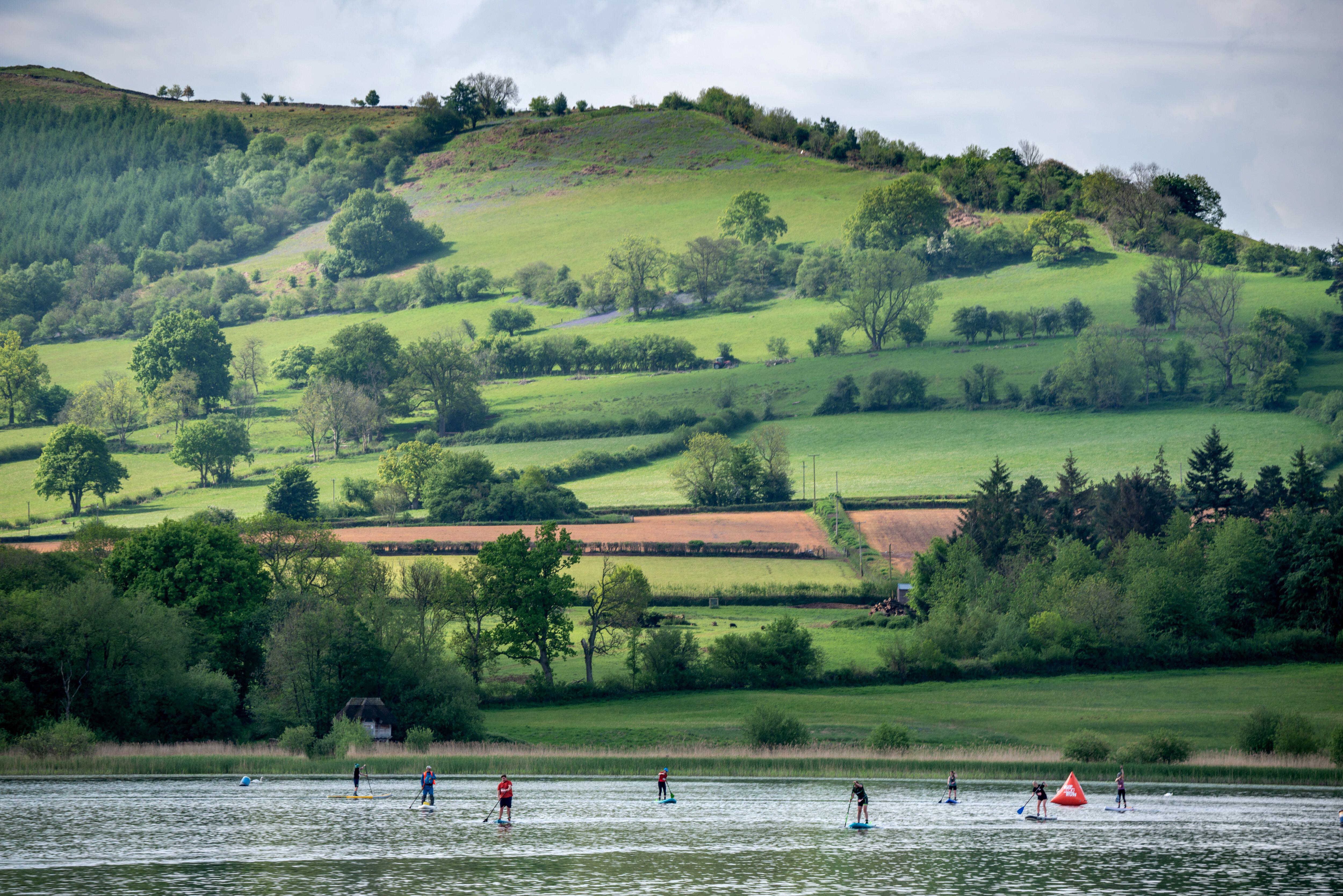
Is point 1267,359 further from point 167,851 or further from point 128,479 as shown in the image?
point 167,851

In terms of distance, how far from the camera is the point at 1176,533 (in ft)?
403

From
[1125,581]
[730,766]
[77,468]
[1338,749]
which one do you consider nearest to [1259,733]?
[1338,749]

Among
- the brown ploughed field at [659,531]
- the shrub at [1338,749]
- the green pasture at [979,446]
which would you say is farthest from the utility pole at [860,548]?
the shrub at [1338,749]

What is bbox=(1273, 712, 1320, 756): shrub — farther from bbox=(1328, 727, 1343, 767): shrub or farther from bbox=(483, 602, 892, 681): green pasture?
bbox=(483, 602, 892, 681): green pasture

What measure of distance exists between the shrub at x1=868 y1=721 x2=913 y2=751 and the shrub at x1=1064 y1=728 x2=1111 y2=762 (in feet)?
29.6

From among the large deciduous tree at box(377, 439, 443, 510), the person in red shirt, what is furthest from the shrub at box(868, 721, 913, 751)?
the large deciduous tree at box(377, 439, 443, 510)

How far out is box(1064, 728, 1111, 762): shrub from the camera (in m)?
70.4

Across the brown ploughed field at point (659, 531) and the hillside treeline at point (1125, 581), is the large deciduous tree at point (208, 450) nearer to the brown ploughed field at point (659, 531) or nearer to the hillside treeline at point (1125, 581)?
the brown ploughed field at point (659, 531)

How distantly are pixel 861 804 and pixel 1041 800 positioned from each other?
926 cm

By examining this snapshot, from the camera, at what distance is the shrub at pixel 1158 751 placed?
69938mm

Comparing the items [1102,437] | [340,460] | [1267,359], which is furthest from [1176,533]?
[340,460]

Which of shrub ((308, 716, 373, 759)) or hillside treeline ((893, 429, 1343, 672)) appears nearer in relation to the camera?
shrub ((308, 716, 373, 759))

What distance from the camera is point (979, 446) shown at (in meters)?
177

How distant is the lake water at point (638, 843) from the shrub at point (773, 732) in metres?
7.74
